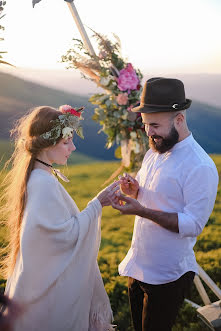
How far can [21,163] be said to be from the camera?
2912 mm

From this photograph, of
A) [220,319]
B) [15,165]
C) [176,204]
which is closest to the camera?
[176,204]

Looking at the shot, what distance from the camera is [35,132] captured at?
2.87m

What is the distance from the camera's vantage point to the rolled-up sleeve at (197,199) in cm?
264

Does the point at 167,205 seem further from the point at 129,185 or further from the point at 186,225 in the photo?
the point at 129,185

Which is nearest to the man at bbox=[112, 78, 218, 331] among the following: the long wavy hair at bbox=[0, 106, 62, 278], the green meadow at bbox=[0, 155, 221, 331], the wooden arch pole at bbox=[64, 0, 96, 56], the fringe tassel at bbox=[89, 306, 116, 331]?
the fringe tassel at bbox=[89, 306, 116, 331]

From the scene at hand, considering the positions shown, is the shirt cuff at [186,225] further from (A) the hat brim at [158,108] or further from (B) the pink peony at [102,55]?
(B) the pink peony at [102,55]

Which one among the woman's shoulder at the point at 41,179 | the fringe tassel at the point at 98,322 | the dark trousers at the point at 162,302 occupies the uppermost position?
the woman's shoulder at the point at 41,179

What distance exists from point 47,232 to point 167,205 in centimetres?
88

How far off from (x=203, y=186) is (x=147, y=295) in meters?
0.97

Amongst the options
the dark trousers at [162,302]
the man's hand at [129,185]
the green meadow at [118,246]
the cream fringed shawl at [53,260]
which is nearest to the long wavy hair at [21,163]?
the cream fringed shawl at [53,260]

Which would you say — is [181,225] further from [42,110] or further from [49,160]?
[42,110]

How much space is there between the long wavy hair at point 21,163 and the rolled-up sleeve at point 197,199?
105 centimetres

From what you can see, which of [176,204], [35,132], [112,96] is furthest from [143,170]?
[112,96]

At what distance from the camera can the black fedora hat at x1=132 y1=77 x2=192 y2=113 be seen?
109 inches
